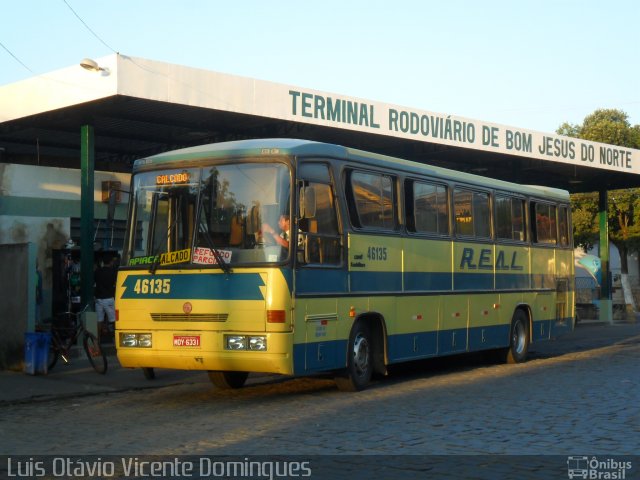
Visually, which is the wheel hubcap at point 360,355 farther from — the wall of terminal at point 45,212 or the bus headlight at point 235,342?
the wall of terminal at point 45,212

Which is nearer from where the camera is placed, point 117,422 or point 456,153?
point 117,422

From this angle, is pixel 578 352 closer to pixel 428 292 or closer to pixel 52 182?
pixel 428 292

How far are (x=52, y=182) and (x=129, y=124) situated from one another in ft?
7.42

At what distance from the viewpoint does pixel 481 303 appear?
17281 mm

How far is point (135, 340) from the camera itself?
12.7 metres

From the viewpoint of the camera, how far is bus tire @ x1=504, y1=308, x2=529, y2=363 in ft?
60.8

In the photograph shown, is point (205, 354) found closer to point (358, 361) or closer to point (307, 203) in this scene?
point (307, 203)

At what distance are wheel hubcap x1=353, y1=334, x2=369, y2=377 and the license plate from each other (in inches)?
93.2

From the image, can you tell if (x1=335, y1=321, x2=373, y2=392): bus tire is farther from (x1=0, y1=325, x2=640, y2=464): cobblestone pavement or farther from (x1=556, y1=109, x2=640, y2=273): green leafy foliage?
(x1=556, y1=109, x2=640, y2=273): green leafy foliage

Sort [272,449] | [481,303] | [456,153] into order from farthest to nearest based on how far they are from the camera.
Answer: [456,153], [481,303], [272,449]

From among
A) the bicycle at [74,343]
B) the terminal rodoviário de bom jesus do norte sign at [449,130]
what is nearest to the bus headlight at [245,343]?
the bicycle at [74,343]

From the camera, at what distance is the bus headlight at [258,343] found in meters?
11.8

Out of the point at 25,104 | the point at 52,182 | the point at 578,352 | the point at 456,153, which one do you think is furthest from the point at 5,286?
the point at 456,153

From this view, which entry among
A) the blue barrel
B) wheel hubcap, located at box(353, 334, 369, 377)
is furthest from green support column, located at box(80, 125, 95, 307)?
wheel hubcap, located at box(353, 334, 369, 377)
